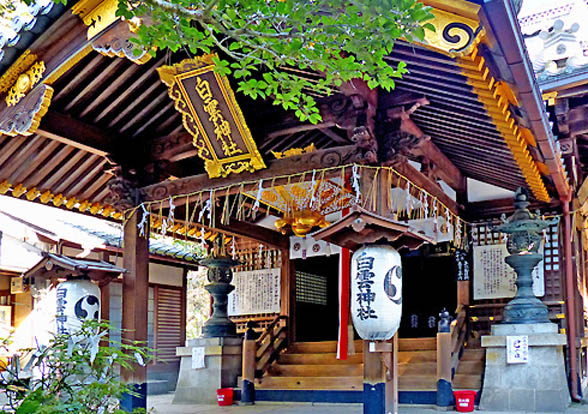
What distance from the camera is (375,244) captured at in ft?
23.9

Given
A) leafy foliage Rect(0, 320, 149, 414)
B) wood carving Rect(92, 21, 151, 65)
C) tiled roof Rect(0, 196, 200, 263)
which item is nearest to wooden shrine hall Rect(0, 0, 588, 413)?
wood carving Rect(92, 21, 151, 65)

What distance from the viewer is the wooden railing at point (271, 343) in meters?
11.1

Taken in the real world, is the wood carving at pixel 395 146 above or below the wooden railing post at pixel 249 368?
above

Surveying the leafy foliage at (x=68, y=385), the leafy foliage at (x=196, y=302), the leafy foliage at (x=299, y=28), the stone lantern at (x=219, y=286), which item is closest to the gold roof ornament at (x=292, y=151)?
the stone lantern at (x=219, y=286)

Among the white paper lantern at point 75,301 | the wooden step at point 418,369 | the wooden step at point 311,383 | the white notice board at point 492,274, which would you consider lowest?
the wooden step at point 311,383

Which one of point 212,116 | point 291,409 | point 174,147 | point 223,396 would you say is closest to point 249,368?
point 223,396

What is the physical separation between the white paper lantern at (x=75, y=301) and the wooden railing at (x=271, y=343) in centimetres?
334

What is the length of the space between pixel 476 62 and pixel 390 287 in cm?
267

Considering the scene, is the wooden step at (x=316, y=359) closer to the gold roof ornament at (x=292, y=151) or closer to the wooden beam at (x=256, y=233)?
the wooden beam at (x=256, y=233)

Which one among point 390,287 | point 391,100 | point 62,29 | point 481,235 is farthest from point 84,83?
point 481,235

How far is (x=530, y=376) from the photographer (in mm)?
8883

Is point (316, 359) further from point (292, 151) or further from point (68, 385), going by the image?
point (68, 385)

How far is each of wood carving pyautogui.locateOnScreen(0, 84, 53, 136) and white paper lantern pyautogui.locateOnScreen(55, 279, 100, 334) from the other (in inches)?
83.7

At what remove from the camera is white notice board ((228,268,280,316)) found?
42.1ft
